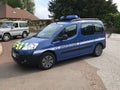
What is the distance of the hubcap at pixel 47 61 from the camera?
8.11m

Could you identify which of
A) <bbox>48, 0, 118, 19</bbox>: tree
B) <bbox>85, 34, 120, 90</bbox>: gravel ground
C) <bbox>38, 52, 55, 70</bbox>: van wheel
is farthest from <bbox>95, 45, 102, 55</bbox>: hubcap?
<bbox>48, 0, 118, 19</bbox>: tree

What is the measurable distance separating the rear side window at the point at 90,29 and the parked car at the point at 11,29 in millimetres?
10692

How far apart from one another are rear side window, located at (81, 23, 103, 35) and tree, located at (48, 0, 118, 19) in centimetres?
2368

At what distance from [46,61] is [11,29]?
12.2 m

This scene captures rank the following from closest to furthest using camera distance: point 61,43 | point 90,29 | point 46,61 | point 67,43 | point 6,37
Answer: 1. point 46,61
2. point 61,43
3. point 67,43
4. point 90,29
5. point 6,37

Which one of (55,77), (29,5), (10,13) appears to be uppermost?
(29,5)

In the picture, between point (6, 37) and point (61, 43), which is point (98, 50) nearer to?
point (61, 43)

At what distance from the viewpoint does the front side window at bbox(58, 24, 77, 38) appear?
28.8 feet

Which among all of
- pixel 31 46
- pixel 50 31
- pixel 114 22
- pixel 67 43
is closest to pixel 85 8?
pixel 114 22

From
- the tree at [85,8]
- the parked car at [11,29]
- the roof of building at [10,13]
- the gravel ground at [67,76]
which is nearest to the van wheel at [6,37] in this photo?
the parked car at [11,29]

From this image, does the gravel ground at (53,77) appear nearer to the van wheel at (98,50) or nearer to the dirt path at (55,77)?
the dirt path at (55,77)

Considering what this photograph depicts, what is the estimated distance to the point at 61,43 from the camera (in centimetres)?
862

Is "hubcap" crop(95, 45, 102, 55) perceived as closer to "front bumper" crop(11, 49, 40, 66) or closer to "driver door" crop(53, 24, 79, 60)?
"driver door" crop(53, 24, 79, 60)

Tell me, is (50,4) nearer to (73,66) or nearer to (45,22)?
(45,22)
